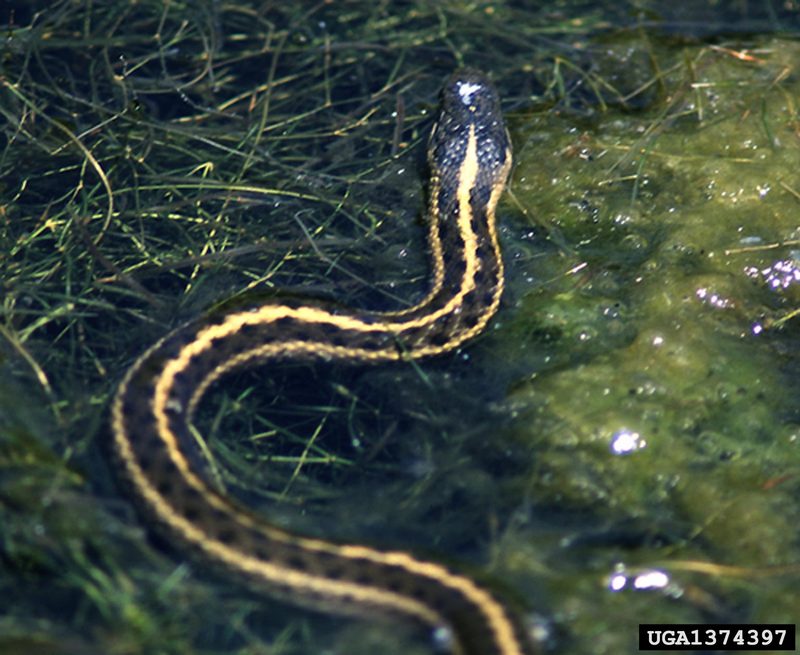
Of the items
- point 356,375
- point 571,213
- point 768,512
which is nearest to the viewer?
point 768,512

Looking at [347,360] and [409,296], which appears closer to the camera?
[347,360]

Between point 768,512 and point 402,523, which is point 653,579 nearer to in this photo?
point 768,512

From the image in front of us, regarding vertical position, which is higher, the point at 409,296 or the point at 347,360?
the point at 409,296

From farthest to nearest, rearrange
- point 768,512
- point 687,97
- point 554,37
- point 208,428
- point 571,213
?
point 554,37 < point 687,97 < point 571,213 < point 208,428 < point 768,512

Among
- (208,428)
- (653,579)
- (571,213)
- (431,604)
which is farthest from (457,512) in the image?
(571,213)
